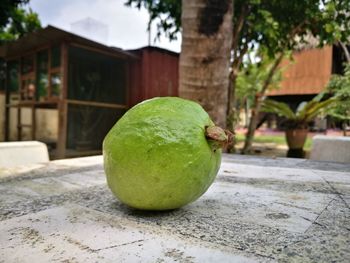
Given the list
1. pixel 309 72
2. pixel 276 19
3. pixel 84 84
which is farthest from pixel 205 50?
pixel 309 72

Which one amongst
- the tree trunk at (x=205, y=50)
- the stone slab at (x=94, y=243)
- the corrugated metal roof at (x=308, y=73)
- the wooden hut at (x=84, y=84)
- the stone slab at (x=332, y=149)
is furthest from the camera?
the corrugated metal roof at (x=308, y=73)

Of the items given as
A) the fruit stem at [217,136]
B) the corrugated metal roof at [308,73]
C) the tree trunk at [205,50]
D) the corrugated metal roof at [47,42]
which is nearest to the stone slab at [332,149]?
the tree trunk at [205,50]

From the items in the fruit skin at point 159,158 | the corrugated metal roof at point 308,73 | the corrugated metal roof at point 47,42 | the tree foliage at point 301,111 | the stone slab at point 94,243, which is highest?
the corrugated metal roof at point 308,73

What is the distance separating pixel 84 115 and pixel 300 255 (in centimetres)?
730

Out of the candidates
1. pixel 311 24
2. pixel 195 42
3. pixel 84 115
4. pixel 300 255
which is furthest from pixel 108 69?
pixel 300 255

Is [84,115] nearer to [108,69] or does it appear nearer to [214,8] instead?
[108,69]

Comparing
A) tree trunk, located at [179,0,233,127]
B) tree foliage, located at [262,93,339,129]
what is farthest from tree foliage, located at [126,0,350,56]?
tree foliage, located at [262,93,339,129]

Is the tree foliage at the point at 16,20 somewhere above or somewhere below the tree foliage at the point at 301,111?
above

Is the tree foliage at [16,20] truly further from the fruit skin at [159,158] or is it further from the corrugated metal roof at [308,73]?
the corrugated metal roof at [308,73]

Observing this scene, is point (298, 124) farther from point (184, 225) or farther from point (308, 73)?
point (184, 225)

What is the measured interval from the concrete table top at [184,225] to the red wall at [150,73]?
233 inches

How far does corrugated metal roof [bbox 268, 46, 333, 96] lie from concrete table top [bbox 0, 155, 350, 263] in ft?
43.3

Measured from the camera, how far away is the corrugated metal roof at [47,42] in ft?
18.6

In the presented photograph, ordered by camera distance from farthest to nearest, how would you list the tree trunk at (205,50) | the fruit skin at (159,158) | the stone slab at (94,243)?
1. the tree trunk at (205,50)
2. the fruit skin at (159,158)
3. the stone slab at (94,243)
